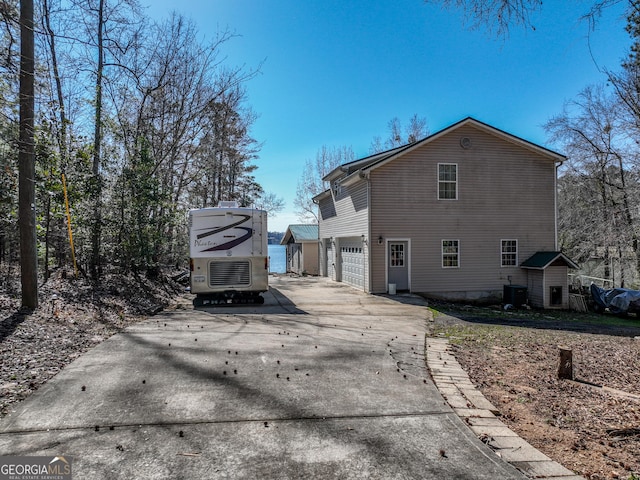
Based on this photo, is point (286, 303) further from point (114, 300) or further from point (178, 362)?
point (178, 362)

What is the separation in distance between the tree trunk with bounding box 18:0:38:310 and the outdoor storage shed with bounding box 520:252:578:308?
16732 mm

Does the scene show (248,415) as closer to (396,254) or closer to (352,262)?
(396,254)

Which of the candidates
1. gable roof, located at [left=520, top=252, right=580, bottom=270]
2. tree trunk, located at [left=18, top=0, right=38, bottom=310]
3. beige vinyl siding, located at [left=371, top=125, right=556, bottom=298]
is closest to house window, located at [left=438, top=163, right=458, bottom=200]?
beige vinyl siding, located at [left=371, top=125, right=556, bottom=298]

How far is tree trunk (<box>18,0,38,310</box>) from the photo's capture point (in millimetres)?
7531

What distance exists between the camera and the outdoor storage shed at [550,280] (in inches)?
602

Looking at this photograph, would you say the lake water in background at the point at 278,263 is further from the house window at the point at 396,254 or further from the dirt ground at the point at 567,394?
the dirt ground at the point at 567,394

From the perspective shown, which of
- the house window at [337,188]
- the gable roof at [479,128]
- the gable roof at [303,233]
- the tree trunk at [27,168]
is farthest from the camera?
the gable roof at [303,233]

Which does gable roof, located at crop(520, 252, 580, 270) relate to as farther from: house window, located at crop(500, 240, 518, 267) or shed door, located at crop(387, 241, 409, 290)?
shed door, located at crop(387, 241, 409, 290)

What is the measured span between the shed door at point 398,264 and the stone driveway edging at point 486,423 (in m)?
9.38

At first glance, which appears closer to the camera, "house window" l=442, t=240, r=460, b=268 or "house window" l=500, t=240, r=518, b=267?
"house window" l=442, t=240, r=460, b=268

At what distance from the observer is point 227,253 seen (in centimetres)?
1116

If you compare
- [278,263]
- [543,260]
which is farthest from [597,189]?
[278,263]

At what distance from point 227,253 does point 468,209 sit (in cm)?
1022

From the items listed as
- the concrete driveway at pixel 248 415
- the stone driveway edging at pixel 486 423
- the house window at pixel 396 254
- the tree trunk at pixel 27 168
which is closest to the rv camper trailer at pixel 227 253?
the tree trunk at pixel 27 168
